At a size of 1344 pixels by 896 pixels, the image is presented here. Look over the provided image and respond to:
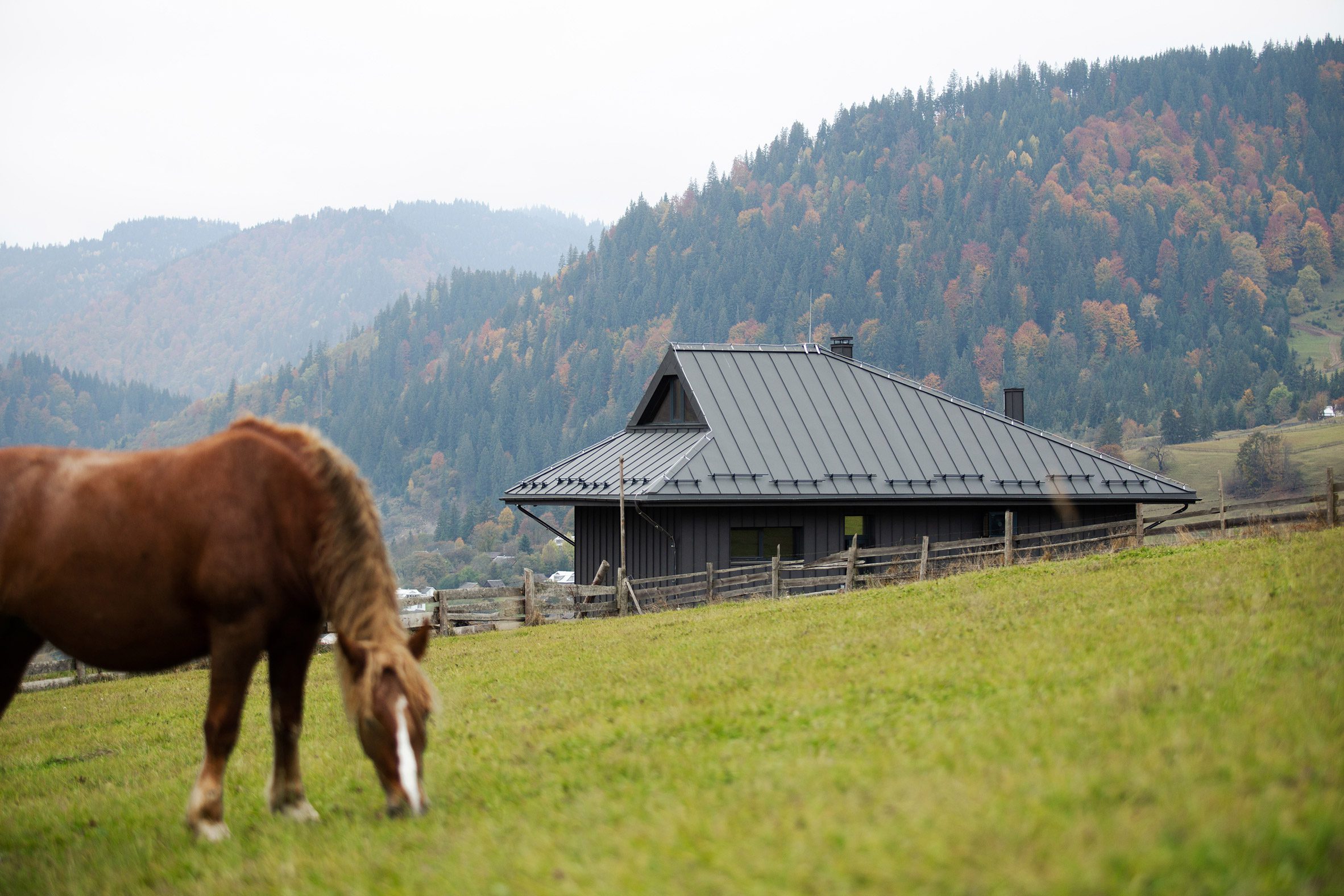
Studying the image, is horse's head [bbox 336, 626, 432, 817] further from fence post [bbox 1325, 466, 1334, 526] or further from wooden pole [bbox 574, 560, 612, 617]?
wooden pole [bbox 574, 560, 612, 617]

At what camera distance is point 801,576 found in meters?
25.3

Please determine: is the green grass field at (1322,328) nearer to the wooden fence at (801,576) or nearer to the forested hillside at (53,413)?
the wooden fence at (801,576)

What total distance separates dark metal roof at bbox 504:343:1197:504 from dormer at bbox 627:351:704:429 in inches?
4.7

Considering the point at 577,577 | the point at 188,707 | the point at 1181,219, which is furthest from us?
the point at 1181,219

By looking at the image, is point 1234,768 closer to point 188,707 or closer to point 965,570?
point 188,707

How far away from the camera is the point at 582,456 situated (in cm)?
3158

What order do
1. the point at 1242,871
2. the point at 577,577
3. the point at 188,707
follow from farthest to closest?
the point at 577,577 < the point at 188,707 < the point at 1242,871

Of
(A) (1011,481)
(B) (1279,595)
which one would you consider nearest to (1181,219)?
(A) (1011,481)

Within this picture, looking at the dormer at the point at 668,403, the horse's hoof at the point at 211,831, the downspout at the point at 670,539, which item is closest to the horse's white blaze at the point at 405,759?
the horse's hoof at the point at 211,831

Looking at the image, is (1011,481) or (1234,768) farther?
(1011,481)

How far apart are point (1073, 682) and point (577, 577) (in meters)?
24.4

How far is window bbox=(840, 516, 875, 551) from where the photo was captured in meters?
27.2

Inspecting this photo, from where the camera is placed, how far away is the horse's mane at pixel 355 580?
6180 millimetres

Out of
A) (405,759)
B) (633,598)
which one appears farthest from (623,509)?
(405,759)
